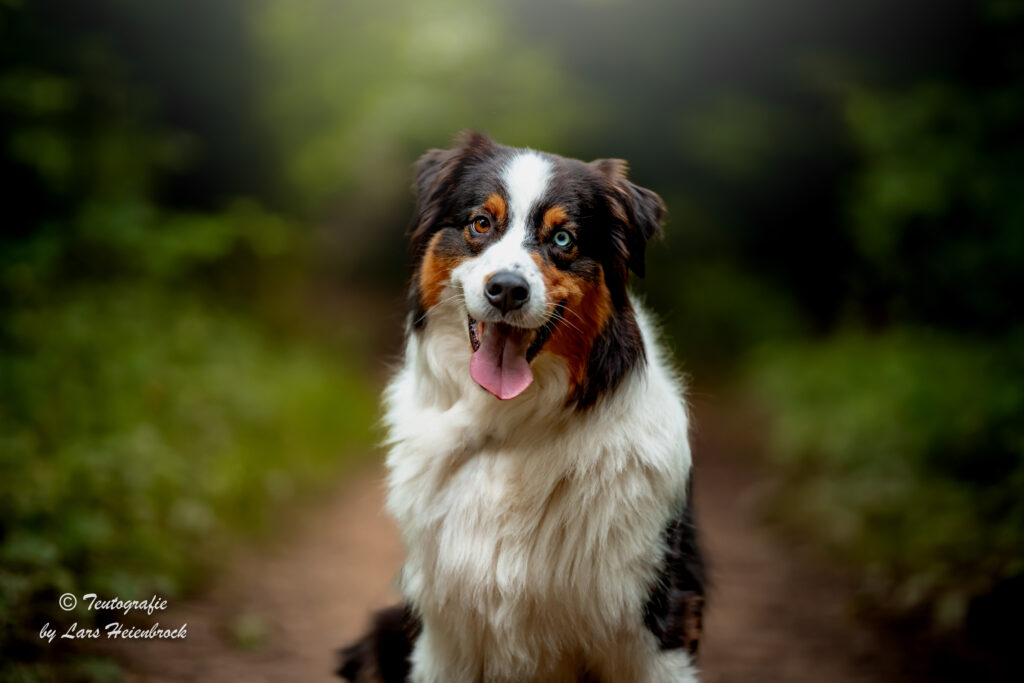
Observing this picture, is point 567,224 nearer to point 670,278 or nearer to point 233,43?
point 233,43

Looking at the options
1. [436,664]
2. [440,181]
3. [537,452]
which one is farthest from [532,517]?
[440,181]

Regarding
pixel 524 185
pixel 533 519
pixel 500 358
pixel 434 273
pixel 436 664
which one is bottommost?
pixel 436 664

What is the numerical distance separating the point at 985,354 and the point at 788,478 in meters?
1.48

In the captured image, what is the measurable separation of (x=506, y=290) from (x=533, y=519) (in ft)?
2.34

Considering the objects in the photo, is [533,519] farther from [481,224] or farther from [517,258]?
[481,224]

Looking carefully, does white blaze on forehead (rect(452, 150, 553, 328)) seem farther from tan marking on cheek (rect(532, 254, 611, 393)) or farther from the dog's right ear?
the dog's right ear

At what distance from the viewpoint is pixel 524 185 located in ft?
8.34

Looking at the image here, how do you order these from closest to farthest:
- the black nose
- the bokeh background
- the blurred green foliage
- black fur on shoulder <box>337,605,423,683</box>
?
the black nose, black fur on shoulder <box>337,605,423,683</box>, the blurred green foliage, the bokeh background

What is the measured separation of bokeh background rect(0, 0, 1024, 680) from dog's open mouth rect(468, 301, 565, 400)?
1.98ft

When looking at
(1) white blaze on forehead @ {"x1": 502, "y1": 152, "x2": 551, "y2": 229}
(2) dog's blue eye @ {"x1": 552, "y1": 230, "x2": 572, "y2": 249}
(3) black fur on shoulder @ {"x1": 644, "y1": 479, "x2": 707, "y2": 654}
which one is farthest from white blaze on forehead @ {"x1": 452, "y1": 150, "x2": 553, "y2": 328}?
(3) black fur on shoulder @ {"x1": 644, "y1": 479, "x2": 707, "y2": 654}

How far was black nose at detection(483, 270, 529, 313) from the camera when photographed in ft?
7.57

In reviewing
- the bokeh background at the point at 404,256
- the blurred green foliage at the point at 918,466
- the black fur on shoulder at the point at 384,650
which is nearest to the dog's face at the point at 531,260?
the bokeh background at the point at 404,256

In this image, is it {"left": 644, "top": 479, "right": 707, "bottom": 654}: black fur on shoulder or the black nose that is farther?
{"left": 644, "top": 479, "right": 707, "bottom": 654}: black fur on shoulder

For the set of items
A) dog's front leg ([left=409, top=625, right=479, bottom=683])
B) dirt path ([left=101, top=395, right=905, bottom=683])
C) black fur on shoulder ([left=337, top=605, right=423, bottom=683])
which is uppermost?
dirt path ([left=101, top=395, right=905, bottom=683])
